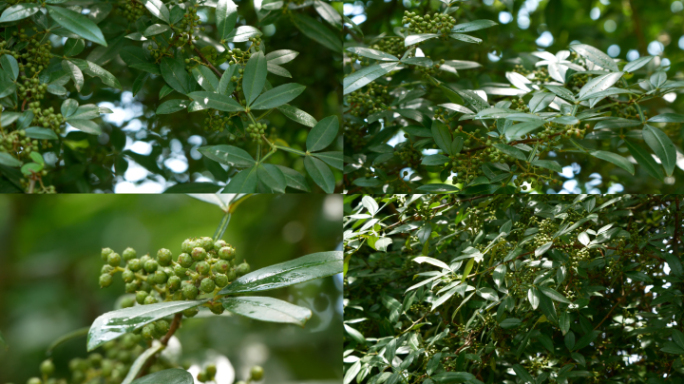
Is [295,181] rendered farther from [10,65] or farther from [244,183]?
[10,65]

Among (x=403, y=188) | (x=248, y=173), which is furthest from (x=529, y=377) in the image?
(x=248, y=173)

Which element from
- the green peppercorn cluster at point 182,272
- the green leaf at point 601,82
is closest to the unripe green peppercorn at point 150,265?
the green peppercorn cluster at point 182,272

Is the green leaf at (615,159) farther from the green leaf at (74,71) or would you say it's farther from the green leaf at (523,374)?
the green leaf at (74,71)

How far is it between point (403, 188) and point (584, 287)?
0.45 metres

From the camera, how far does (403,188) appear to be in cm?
115

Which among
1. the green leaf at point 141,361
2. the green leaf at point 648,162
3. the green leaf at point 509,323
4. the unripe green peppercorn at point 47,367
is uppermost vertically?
the green leaf at point 648,162

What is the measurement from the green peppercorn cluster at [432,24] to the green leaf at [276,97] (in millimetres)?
289

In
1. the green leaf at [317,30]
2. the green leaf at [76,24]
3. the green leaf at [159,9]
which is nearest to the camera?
the green leaf at [76,24]

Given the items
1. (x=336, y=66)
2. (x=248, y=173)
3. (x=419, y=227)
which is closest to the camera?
(x=248, y=173)

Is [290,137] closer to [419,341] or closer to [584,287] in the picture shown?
[419,341]

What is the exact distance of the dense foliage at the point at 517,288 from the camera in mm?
1027

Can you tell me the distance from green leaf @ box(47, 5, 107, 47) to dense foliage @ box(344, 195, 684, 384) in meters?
0.59

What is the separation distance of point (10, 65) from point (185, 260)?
1.61 ft

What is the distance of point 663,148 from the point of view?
2.88 ft
